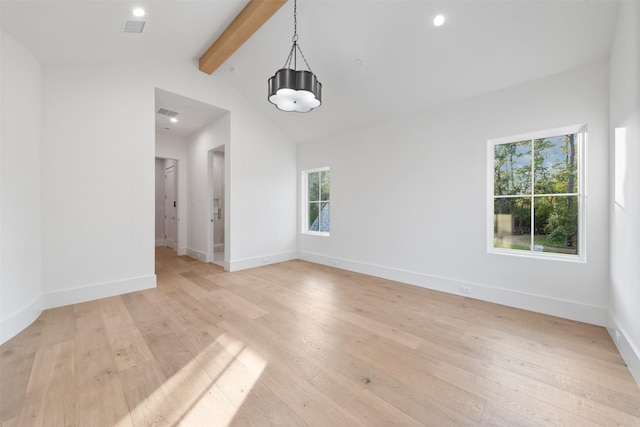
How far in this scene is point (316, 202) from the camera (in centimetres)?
554

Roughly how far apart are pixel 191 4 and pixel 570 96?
4.22 meters

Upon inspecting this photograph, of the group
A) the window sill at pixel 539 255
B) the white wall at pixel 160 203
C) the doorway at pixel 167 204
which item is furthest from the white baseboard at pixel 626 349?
the white wall at pixel 160 203

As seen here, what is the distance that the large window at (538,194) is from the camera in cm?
274

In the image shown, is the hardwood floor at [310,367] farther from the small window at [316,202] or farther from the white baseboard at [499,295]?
the small window at [316,202]

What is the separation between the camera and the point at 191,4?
279 cm

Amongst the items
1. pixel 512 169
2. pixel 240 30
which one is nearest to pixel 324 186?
pixel 240 30

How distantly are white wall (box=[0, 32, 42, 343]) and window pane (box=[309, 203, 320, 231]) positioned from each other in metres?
4.10

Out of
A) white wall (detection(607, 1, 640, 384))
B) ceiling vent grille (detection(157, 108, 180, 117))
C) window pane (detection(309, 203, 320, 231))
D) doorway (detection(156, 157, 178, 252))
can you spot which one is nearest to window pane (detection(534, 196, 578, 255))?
white wall (detection(607, 1, 640, 384))

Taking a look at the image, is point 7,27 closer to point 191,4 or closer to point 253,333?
point 191,4

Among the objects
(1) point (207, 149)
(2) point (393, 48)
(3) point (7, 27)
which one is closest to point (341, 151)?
(2) point (393, 48)

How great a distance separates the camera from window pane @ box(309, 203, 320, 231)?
5.52m

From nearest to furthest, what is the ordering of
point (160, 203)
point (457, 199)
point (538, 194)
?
point (538, 194) → point (457, 199) → point (160, 203)

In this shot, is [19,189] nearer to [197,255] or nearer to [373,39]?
[197,255]

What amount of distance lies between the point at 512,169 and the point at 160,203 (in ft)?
27.8
